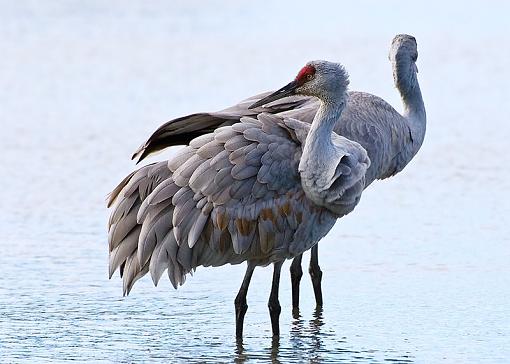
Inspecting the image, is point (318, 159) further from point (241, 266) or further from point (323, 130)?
point (241, 266)

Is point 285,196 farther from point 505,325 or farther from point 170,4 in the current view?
point 170,4

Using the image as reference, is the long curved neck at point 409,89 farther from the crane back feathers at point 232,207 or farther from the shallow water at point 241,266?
the crane back feathers at point 232,207

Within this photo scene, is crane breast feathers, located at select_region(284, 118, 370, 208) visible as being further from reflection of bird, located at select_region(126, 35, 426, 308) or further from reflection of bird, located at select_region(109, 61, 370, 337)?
reflection of bird, located at select_region(126, 35, 426, 308)

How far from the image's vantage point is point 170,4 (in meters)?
26.5

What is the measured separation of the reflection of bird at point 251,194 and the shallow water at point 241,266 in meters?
0.56

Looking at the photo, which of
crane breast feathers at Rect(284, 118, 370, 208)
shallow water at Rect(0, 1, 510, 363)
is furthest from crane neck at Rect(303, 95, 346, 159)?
shallow water at Rect(0, 1, 510, 363)

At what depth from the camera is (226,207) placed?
7.90m

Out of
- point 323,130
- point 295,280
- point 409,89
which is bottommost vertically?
point 295,280

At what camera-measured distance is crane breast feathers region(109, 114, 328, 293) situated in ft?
25.9

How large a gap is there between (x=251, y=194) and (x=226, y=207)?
0.57 feet

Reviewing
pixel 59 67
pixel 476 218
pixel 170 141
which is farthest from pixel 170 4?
pixel 170 141

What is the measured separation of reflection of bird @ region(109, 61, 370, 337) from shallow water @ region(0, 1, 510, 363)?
0.56 m

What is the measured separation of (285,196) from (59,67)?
11.7m

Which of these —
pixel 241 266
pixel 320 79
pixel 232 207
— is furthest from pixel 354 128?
pixel 241 266
